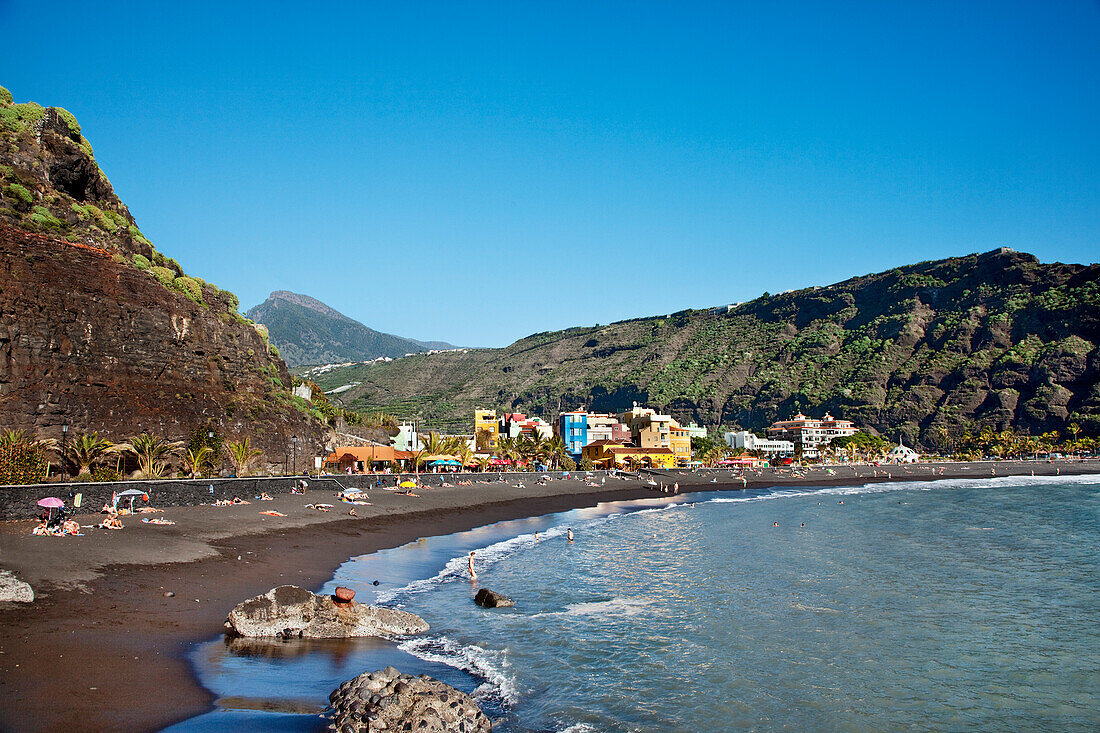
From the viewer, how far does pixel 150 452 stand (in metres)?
35.0

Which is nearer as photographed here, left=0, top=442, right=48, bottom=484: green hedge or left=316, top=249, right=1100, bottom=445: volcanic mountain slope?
left=0, top=442, right=48, bottom=484: green hedge

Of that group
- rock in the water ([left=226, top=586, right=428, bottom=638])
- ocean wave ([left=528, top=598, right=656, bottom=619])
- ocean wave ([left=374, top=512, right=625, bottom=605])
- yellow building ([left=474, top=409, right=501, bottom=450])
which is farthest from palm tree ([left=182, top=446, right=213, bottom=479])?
yellow building ([left=474, top=409, right=501, bottom=450])

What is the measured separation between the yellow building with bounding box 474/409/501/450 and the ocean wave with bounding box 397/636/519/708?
75923mm

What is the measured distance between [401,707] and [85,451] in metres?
29.1

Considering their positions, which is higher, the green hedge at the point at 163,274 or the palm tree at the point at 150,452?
the green hedge at the point at 163,274

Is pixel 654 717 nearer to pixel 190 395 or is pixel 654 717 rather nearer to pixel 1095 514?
pixel 190 395

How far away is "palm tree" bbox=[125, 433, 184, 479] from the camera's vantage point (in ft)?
115

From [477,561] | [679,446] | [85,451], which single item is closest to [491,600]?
[477,561]

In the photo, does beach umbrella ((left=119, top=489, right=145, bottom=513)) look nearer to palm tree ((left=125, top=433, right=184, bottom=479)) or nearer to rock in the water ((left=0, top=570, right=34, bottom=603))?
palm tree ((left=125, top=433, right=184, bottom=479))

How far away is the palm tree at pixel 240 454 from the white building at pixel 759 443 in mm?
132589

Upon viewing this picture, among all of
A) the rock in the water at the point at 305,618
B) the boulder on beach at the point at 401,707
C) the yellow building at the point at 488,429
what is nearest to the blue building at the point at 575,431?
the yellow building at the point at 488,429

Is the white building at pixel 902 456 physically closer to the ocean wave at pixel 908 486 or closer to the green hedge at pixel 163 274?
the ocean wave at pixel 908 486

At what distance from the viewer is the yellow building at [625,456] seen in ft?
326

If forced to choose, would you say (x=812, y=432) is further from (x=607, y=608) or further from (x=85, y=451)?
(x=85, y=451)
